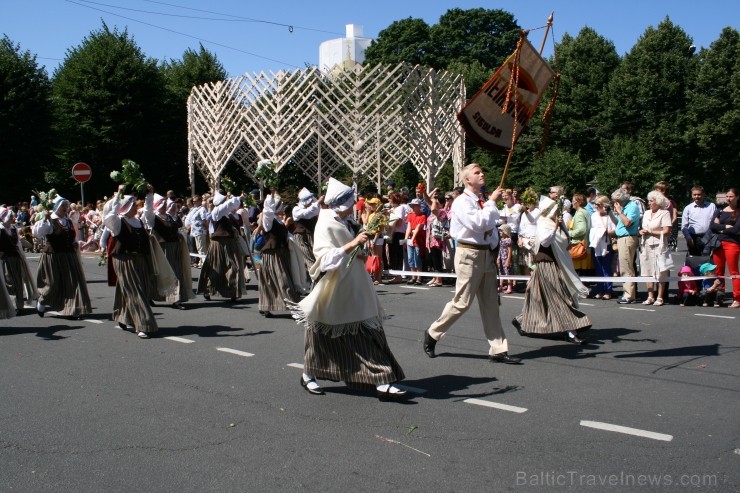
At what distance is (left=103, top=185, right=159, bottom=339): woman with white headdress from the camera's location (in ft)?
29.5

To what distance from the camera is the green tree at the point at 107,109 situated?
3506 cm

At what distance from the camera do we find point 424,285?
1407 centimetres

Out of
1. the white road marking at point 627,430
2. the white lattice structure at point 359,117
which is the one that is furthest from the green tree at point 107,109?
the white road marking at point 627,430

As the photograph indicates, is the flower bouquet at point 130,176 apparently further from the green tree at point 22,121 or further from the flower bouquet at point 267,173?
the green tree at point 22,121

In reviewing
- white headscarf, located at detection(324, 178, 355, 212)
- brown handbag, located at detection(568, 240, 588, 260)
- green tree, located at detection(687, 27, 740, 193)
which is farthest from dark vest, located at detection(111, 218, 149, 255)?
green tree, located at detection(687, 27, 740, 193)

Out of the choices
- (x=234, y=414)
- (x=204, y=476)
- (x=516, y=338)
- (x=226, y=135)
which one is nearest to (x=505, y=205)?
(x=516, y=338)

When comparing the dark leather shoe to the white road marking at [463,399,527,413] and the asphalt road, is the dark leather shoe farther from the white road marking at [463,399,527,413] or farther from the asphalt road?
the white road marking at [463,399,527,413]

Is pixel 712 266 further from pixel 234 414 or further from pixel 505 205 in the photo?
pixel 234 414

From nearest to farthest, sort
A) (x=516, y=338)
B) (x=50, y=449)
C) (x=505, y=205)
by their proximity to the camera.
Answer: (x=50, y=449)
(x=516, y=338)
(x=505, y=205)

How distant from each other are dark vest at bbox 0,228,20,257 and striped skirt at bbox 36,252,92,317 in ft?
2.40

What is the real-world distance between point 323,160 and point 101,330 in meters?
17.7

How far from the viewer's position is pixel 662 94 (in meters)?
35.5

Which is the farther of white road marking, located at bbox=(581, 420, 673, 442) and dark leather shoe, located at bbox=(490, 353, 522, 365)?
dark leather shoe, located at bbox=(490, 353, 522, 365)

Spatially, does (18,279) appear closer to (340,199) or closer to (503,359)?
(340,199)
